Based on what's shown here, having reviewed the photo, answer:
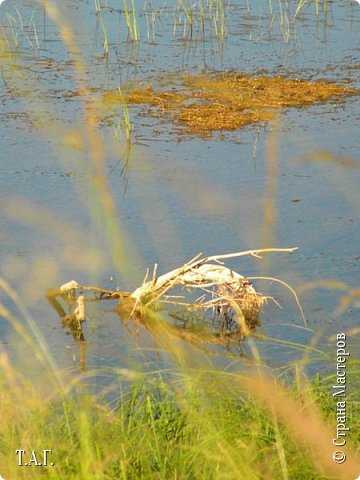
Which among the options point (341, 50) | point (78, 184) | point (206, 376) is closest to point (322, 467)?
point (206, 376)

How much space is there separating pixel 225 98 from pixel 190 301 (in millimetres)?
2445

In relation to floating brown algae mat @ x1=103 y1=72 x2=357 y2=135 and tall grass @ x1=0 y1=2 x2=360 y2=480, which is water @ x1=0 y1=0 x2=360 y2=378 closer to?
floating brown algae mat @ x1=103 y1=72 x2=357 y2=135

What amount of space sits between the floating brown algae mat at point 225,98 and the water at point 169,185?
0.12 meters

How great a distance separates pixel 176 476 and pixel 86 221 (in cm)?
231

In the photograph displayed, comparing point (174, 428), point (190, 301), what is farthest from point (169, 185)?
point (174, 428)

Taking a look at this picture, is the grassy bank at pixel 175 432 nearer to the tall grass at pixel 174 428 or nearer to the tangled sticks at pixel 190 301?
the tall grass at pixel 174 428

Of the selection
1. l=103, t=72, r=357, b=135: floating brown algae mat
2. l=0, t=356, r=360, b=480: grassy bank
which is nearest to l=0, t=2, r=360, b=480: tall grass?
l=0, t=356, r=360, b=480: grassy bank

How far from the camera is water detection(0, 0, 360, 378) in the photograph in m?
3.96

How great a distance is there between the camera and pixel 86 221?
4.64 meters

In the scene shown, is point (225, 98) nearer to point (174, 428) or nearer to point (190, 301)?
point (190, 301)

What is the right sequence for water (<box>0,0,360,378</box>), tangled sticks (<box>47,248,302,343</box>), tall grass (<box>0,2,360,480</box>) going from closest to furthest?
tall grass (<box>0,2,360,480</box>) → tangled sticks (<box>47,248,302,343</box>) → water (<box>0,0,360,378</box>)

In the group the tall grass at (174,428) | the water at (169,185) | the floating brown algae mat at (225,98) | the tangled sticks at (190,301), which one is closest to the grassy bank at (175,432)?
the tall grass at (174,428)

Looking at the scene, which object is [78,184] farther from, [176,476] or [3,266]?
[176,476]

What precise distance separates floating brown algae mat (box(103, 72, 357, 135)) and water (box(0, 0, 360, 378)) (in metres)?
0.12
